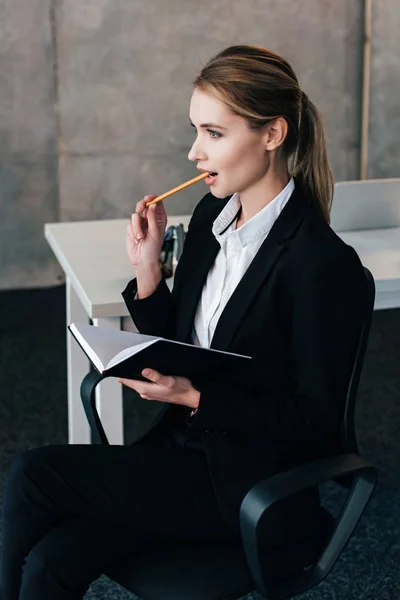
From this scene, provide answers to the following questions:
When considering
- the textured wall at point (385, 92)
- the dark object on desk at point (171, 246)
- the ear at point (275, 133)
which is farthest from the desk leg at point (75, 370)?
the textured wall at point (385, 92)

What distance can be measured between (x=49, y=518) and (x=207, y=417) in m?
0.35

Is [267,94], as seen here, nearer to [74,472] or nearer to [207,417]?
[207,417]

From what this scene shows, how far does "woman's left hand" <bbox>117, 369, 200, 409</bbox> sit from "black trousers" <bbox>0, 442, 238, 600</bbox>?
0.16m

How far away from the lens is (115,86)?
16.8 ft

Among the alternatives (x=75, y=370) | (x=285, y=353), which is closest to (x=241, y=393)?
(x=285, y=353)

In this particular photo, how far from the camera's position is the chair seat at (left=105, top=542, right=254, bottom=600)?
1.65 metres

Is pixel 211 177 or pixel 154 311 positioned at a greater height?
pixel 211 177

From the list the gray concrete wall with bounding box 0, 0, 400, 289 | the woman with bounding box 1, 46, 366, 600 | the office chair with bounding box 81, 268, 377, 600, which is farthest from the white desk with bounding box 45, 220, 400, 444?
the gray concrete wall with bounding box 0, 0, 400, 289

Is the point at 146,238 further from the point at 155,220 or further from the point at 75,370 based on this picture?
the point at 75,370

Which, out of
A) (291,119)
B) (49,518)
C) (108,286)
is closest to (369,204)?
(108,286)

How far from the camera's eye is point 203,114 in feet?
6.14

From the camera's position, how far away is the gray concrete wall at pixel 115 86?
5031 mm

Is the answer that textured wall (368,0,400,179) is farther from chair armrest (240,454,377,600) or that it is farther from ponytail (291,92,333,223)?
chair armrest (240,454,377,600)

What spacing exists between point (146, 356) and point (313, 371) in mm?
323
